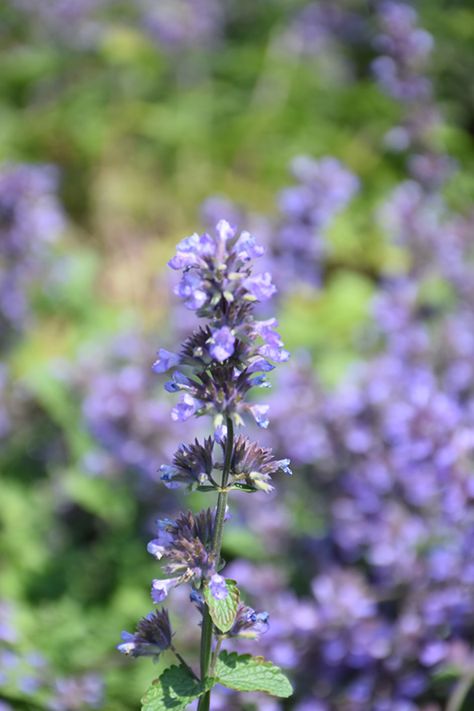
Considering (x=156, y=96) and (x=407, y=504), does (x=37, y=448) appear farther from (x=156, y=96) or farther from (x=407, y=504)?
(x=156, y=96)

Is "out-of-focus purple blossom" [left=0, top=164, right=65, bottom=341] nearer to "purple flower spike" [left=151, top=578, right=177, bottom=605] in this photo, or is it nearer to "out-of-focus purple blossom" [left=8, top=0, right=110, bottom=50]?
"purple flower spike" [left=151, top=578, right=177, bottom=605]

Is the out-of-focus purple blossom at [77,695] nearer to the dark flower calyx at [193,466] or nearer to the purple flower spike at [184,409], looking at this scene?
the dark flower calyx at [193,466]

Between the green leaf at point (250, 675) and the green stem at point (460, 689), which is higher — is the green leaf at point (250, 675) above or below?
below

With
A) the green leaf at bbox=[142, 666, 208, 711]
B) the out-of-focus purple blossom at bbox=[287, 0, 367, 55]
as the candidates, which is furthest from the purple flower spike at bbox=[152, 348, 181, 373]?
the out-of-focus purple blossom at bbox=[287, 0, 367, 55]

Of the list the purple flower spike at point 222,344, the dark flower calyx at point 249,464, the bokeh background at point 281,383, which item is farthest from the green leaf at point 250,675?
the bokeh background at point 281,383

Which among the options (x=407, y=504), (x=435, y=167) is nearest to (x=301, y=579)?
(x=407, y=504)

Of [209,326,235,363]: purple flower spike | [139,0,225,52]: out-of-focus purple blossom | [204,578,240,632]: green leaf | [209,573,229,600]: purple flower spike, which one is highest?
[139,0,225,52]: out-of-focus purple blossom

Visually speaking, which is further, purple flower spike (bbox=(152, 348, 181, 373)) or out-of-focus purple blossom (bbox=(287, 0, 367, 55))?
out-of-focus purple blossom (bbox=(287, 0, 367, 55))

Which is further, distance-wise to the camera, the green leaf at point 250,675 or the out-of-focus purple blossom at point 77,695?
the out-of-focus purple blossom at point 77,695
